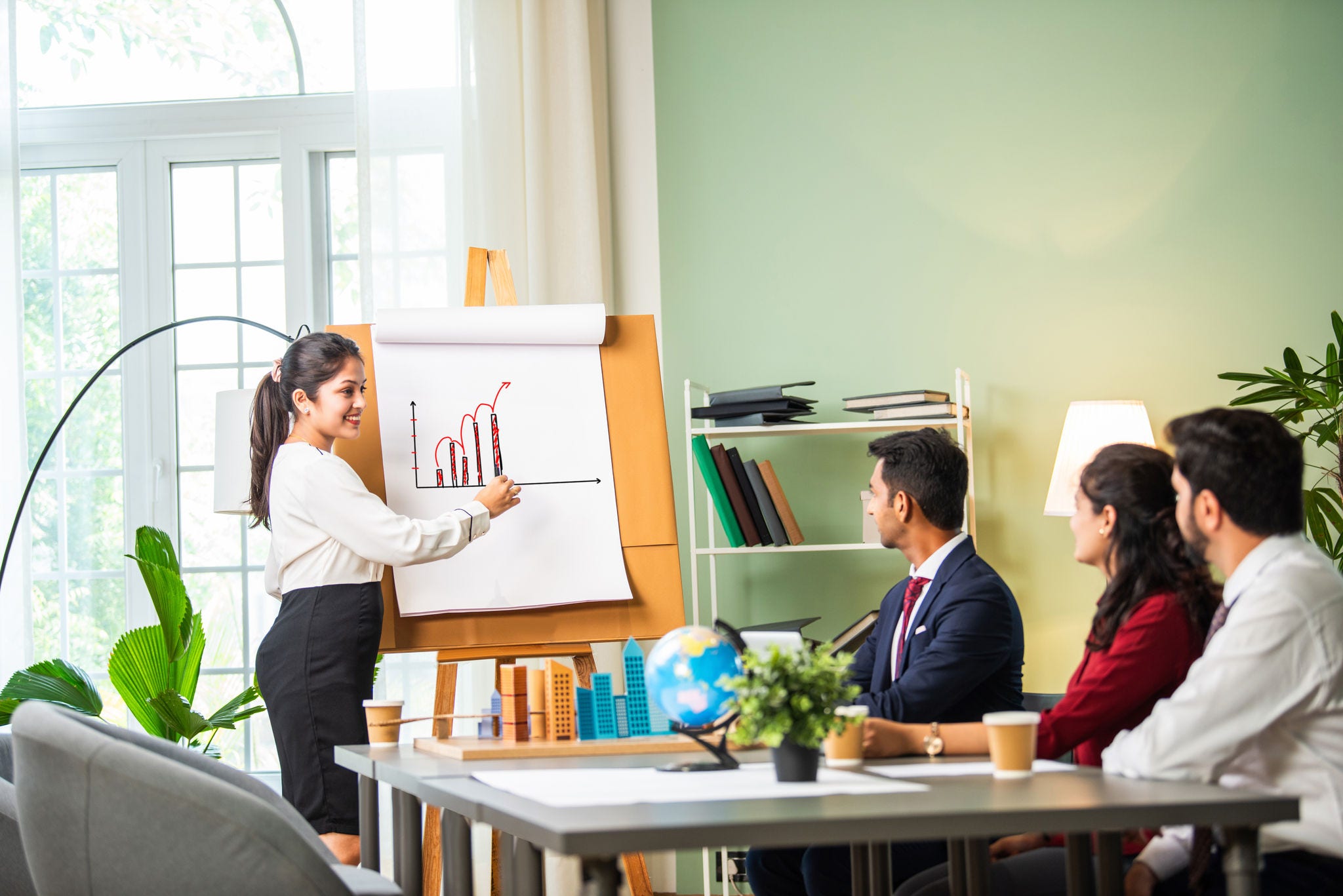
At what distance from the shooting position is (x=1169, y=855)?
63.4 inches

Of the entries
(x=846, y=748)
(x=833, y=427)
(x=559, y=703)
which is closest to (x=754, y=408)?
(x=833, y=427)

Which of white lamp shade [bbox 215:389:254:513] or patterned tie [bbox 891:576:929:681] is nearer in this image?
patterned tie [bbox 891:576:929:681]

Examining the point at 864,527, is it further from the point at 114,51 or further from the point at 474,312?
the point at 114,51

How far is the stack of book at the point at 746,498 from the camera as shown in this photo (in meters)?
3.76

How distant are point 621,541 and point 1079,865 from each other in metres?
1.72

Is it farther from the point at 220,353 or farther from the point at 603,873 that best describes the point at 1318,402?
the point at 220,353

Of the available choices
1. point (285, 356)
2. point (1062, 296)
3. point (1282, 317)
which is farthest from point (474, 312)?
point (1282, 317)

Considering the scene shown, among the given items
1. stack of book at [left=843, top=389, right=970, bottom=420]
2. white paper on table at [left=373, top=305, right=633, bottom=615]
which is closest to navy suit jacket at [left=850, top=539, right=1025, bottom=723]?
white paper on table at [left=373, top=305, right=633, bottom=615]

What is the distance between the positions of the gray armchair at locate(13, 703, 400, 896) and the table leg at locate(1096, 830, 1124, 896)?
94 centimetres

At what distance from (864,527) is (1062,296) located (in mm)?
1048

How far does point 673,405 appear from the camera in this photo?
4.12m

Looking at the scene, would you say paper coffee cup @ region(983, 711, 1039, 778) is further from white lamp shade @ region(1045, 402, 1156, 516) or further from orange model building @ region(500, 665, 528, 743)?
white lamp shade @ region(1045, 402, 1156, 516)

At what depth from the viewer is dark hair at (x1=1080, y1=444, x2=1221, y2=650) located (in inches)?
72.6

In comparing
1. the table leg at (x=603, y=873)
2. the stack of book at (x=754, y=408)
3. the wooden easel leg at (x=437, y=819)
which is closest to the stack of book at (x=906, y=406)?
the stack of book at (x=754, y=408)
